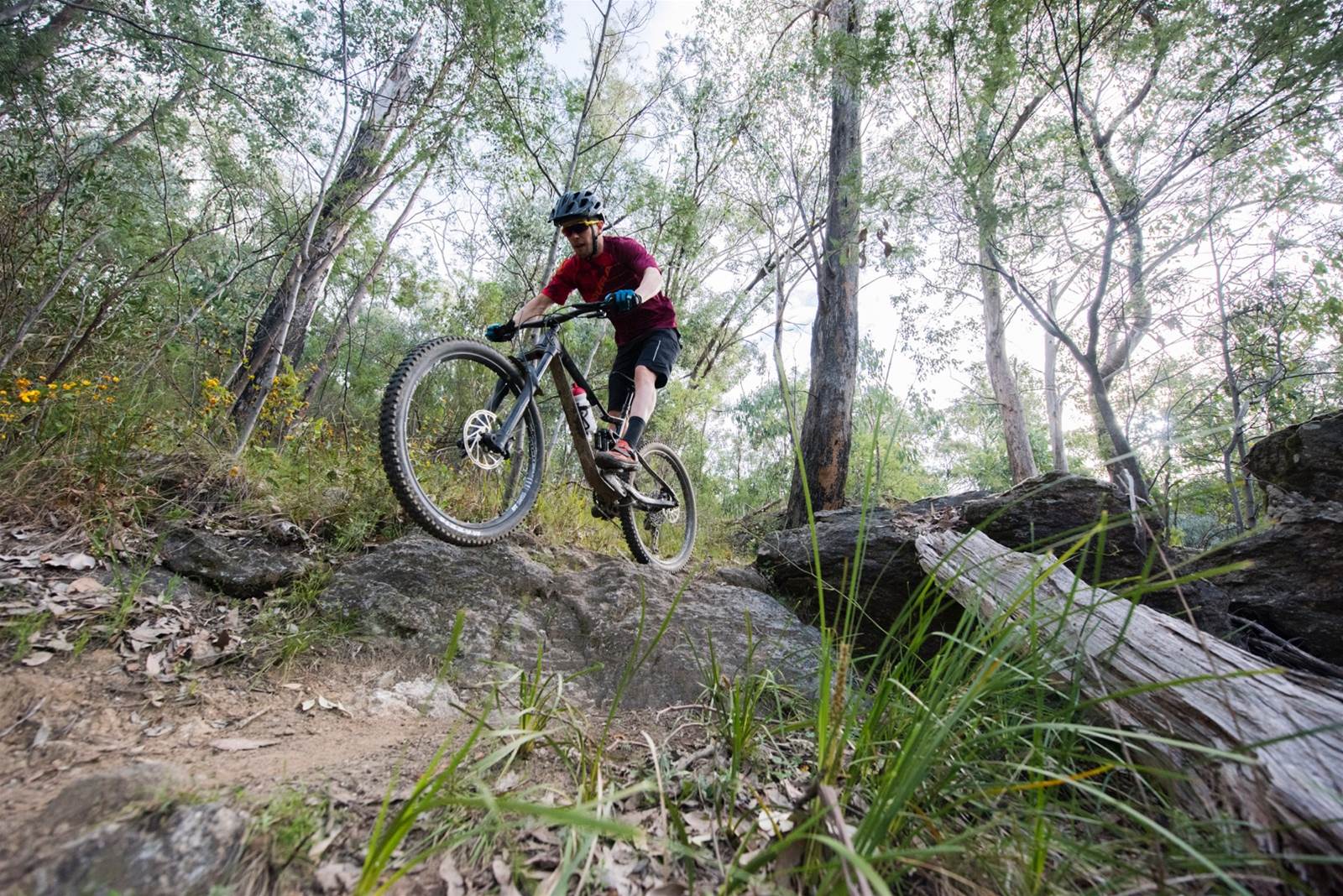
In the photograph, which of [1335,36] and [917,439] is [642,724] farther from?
[917,439]

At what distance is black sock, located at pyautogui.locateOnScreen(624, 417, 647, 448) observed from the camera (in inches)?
158

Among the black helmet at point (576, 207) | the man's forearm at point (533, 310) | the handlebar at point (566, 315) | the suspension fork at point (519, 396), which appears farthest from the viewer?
the black helmet at point (576, 207)

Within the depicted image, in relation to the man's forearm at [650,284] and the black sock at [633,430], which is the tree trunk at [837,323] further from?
the man's forearm at [650,284]

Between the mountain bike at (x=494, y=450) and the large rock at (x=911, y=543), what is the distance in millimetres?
1129

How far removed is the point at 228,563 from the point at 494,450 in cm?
134

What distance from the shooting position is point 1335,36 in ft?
13.9

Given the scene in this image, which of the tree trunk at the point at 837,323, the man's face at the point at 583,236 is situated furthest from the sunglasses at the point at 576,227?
the tree trunk at the point at 837,323

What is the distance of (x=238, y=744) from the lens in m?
1.70

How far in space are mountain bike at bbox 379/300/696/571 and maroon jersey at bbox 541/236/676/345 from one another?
37cm

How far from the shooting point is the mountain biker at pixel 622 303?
12.4 ft

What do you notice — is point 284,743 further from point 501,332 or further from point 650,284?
point 650,284

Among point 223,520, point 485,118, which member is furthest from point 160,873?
point 485,118

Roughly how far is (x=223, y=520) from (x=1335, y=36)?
27.5ft

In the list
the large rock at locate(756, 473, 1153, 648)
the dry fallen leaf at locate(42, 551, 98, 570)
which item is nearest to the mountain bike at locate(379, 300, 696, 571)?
the large rock at locate(756, 473, 1153, 648)
